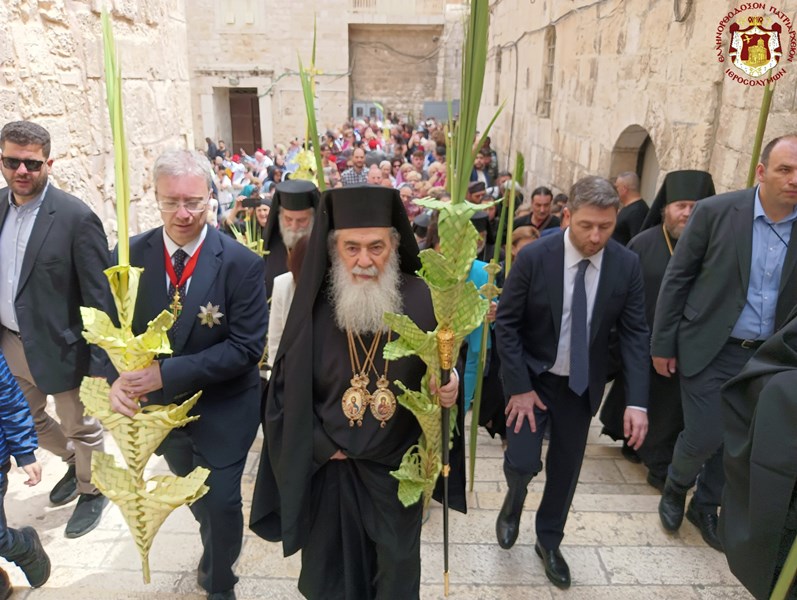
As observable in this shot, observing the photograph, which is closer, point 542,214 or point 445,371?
point 445,371

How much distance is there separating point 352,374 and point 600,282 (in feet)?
4.29

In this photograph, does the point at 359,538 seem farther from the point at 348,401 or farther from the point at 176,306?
the point at 176,306

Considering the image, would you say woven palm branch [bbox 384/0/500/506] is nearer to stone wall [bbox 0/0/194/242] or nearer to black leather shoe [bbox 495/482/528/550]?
black leather shoe [bbox 495/482/528/550]

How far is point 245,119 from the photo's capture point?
2589cm

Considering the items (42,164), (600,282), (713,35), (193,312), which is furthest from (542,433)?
(713,35)

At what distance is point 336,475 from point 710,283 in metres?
2.12

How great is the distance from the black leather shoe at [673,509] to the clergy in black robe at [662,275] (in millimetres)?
575

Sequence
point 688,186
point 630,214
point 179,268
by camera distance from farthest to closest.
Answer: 1. point 630,214
2. point 688,186
3. point 179,268

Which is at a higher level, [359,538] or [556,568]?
[359,538]

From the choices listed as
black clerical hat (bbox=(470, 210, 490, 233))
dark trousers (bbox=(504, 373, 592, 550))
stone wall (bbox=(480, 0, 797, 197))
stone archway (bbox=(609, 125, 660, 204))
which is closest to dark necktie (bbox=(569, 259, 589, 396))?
dark trousers (bbox=(504, 373, 592, 550))

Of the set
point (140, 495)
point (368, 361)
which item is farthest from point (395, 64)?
point (140, 495)

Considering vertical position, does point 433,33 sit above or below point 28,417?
above

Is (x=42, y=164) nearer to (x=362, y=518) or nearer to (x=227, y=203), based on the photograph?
(x=362, y=518)

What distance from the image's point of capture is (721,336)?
3078mm
